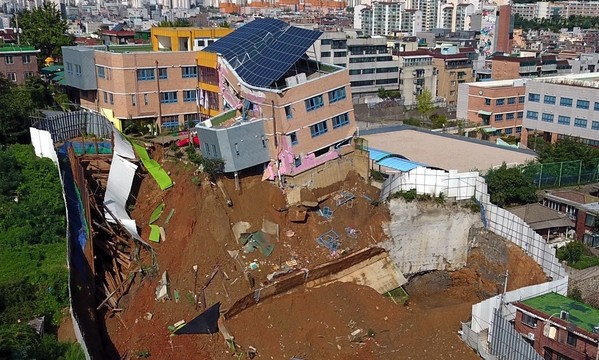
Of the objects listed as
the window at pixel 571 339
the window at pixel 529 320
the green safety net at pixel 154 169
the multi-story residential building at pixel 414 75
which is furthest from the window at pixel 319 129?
the multi-story residential building at pixel 414 75

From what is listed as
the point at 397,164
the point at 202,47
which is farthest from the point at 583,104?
the point at 202,47

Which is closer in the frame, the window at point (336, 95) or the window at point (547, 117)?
the window at point (336, 95)

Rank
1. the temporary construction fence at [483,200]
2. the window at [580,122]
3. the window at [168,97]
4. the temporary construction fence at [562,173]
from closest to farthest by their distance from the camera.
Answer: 1. the temporary construction fence at [483,200]
2. the temporary construction fence at [562,173]
3. the window at [168,97]
4. the window at [580,122]

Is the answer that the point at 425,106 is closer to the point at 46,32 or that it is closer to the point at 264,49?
the point at 264,49

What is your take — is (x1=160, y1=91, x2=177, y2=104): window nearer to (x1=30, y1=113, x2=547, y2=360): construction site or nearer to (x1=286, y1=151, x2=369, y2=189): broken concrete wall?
(x1=30, y1=113, x2=547, y2=360): construction site

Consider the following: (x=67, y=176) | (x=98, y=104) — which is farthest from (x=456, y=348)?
(x=98, y=104)

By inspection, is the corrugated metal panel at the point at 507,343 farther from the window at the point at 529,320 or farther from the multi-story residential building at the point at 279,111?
the multi-story residential building at the point at 279,111
